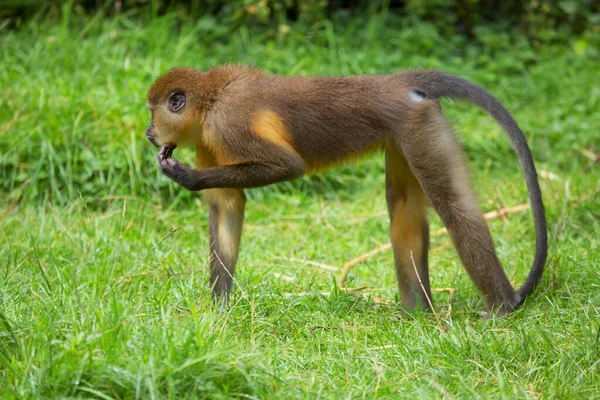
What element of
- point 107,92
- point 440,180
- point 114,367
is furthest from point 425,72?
point 107,92

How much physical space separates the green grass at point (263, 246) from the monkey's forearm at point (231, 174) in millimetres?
511

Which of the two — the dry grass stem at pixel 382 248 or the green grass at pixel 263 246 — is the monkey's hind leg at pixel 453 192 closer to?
the green grass at pixel 263 246

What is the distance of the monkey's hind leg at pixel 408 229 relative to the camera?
462 cm

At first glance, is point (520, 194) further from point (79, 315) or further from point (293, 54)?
point (79, 315)

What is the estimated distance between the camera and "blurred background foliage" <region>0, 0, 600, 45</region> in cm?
873

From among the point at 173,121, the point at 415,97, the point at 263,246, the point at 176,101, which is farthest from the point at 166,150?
the point at 263,246

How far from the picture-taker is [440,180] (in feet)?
14.0

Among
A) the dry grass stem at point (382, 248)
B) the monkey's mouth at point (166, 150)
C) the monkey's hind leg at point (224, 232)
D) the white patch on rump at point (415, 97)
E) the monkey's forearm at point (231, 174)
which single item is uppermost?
the white patch on rump at point (415, 97)

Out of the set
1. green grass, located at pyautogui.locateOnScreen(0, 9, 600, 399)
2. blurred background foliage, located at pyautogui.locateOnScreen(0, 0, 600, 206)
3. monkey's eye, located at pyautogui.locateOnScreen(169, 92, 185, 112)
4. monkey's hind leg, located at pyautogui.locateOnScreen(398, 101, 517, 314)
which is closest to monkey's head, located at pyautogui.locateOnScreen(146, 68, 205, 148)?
monkey's eye, located at pyautogui.locateOnScreen(169, 92, 185, 112)

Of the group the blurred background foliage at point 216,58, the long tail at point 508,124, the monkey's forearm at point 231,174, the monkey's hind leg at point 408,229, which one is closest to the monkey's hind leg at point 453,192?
the long tail at point 508,124

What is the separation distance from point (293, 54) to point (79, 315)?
5.28m

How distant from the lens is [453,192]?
429cm

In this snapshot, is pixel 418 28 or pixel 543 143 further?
pixel 418 28

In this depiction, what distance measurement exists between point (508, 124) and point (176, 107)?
5.77 ft
